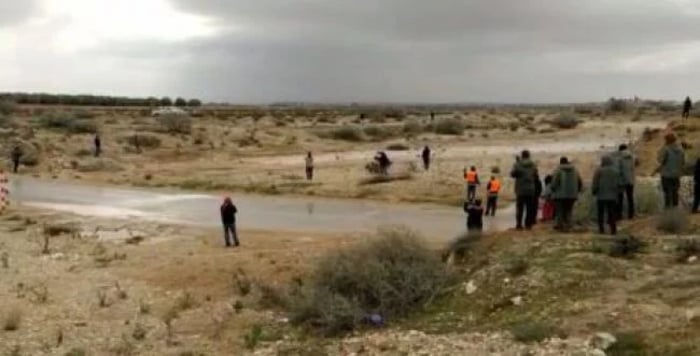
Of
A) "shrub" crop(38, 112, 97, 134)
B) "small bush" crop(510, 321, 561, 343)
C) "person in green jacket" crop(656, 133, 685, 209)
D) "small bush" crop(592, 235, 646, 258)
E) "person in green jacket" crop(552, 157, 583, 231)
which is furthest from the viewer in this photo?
"shrub" crop(38, 112, 97, 134)

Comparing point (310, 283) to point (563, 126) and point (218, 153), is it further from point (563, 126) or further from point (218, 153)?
point (563, 126)

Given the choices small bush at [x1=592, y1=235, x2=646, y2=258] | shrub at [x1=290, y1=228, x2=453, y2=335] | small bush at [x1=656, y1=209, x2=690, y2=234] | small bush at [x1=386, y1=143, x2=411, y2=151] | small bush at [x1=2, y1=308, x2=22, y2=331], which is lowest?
small bush at [x1=386, y1=143, x2=411, y2=151]

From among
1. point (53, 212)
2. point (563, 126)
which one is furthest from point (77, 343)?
point (563, 126)

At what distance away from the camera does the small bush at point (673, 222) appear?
57.1ft

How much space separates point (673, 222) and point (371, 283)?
19.6ft

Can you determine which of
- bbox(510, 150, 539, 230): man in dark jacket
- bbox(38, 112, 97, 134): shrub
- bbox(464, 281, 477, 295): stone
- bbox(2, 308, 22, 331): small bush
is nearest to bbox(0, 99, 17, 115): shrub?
bbox(38, 112, 97, 134): shrub

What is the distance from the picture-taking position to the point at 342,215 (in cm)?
2933

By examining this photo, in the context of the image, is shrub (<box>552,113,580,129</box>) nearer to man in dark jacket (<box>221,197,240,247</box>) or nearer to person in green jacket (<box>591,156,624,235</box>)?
man in dark jacket (<box>221,197,240,247</box>)

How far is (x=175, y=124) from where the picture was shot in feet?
241

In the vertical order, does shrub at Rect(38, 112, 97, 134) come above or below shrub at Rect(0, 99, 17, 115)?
below

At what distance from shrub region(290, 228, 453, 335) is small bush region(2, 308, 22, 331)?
4.60 meters

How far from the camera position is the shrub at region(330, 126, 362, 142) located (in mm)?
74244

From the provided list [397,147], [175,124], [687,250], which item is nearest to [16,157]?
[175,124]

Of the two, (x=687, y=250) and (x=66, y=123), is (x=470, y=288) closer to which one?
(x=687, y=250)
